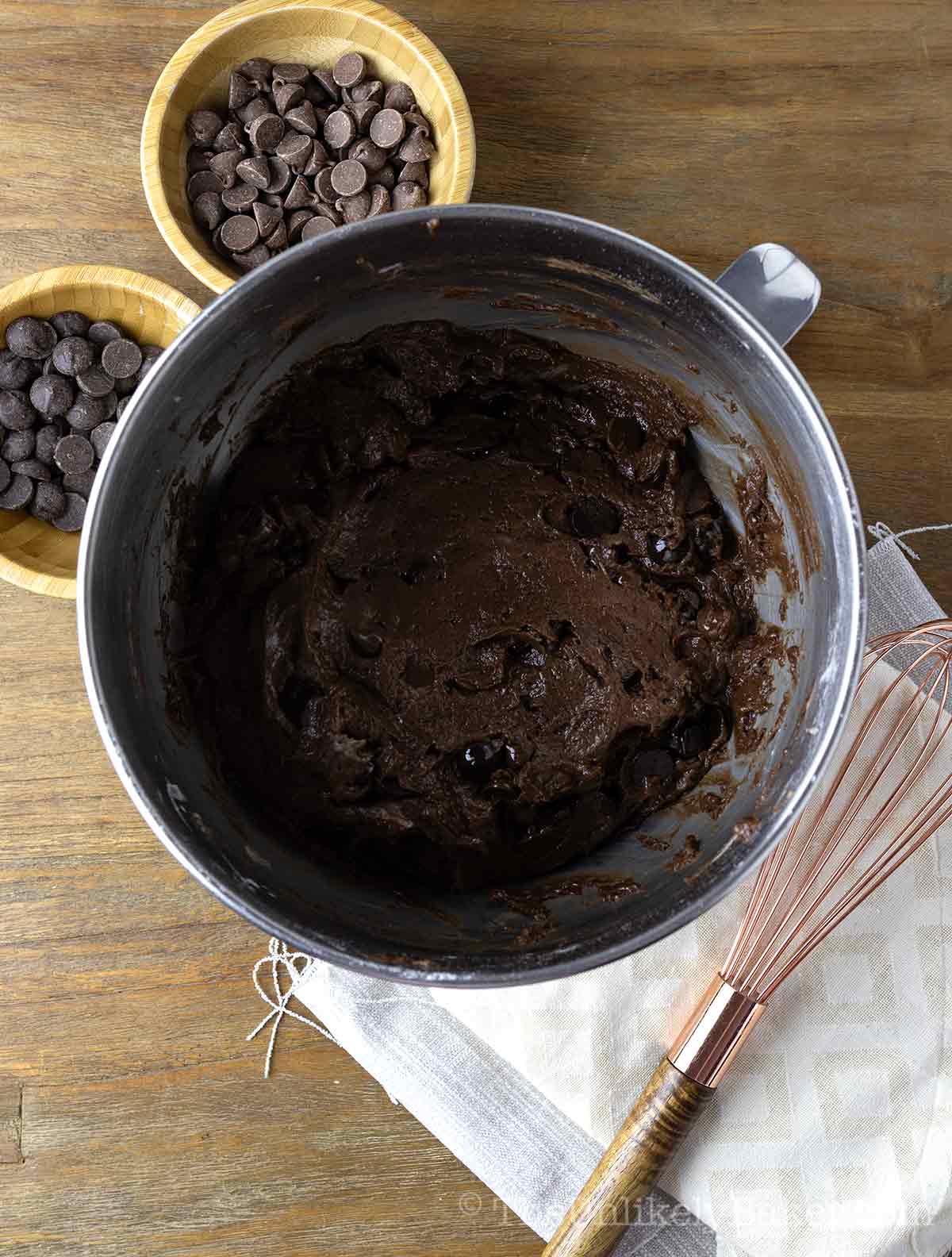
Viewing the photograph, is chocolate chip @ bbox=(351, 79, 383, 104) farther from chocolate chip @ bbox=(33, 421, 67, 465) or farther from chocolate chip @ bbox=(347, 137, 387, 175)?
chocolate chip @ bbox=(33, 421, 67, 465)

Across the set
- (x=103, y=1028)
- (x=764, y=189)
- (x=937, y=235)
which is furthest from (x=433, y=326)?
(x=103, y=1028)

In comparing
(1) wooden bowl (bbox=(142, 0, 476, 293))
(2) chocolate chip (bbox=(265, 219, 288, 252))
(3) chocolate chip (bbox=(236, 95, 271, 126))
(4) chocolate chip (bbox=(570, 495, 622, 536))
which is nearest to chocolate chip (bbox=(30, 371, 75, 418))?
(1) wooden bowl (bbox=(142, 0, 476, 293))

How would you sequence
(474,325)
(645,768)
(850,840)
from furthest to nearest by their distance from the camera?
(850,840) → (645,768) → (474,325)

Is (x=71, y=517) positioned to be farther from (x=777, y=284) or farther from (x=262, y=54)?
Answer: (x=777, y=284)

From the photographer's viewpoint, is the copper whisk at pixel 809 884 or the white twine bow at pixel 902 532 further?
the white twine bow at pixel 902 532

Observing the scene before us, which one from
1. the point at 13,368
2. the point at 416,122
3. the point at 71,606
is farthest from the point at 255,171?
the point at 71,606

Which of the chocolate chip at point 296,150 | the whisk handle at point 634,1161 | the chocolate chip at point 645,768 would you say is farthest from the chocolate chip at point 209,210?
the whisk handle at point 634,1161

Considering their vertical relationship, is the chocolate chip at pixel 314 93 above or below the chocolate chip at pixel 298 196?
above

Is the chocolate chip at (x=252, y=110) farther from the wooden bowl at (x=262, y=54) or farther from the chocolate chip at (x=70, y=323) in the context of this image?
the chocolate chip at (x=70, y=323)
